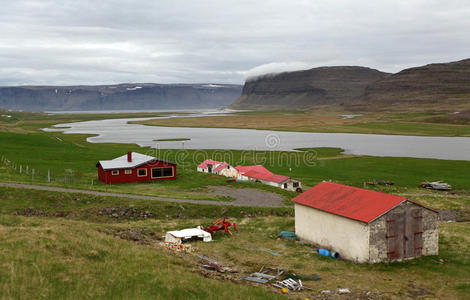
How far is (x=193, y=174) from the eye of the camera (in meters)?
60.6

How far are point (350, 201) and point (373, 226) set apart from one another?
3.07 meters

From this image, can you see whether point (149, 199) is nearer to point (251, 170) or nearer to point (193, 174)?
point (193, 174)

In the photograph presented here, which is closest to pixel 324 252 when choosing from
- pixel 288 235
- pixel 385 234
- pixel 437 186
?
pixel 385 234

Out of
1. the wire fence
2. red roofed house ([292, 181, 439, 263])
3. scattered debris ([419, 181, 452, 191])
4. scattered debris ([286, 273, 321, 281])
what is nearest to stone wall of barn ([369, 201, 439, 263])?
red roofed house ([292, 181, 439, 263])

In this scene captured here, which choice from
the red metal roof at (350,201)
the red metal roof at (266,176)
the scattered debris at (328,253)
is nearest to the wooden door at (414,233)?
the red metal roof at (350,201)

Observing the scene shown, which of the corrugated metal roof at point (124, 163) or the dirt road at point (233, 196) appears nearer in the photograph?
the dirt road at point (233, 196)

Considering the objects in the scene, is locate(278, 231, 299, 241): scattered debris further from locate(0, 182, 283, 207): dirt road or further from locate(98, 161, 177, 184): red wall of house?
locate(98, 161, 177, 184): red wall of house

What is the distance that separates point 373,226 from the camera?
2527 centimetres

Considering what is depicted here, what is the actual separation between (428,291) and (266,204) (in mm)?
24773

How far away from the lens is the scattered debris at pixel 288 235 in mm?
31750

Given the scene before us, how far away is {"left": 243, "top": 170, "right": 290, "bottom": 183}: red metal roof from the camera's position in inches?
2184

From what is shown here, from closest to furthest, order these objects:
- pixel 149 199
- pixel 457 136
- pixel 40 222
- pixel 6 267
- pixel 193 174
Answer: pixel 6 267 < pixel 40 222 < pixel 149 199 < pixel 193 174 < pixel 457 136

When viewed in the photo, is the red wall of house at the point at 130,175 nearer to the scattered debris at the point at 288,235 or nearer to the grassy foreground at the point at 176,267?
the grassy foreground at the point at 176,267

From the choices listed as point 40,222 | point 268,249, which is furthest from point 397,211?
point 40,222
